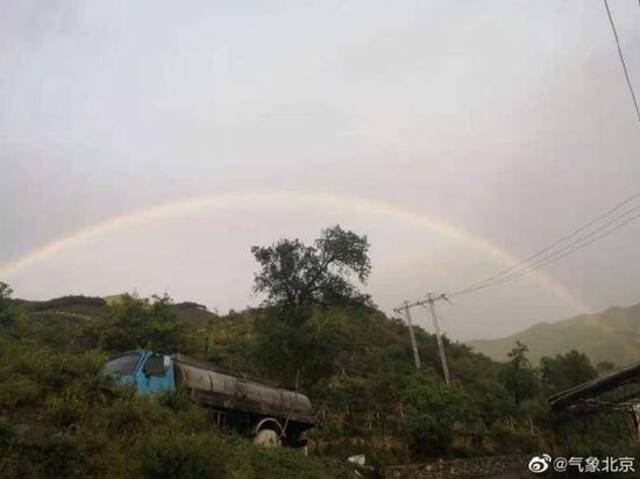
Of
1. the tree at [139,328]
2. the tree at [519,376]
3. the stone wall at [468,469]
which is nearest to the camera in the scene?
the stone wall at [468,469]

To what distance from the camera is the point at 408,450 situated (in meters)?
28.2

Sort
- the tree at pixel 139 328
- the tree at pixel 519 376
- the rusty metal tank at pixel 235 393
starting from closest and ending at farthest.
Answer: the rusty metal tank at pixel 235 393 → the tree at pixel 139 328 → the tree at pixel 519 376

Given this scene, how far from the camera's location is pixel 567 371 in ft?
187

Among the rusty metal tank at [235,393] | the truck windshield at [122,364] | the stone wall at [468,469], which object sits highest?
the truck windshield at [122,364]

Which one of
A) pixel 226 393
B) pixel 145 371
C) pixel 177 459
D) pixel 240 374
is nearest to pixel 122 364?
pixel 145 371

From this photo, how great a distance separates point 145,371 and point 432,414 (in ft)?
67.1

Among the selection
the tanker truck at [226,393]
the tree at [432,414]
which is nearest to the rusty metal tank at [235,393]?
the tanker truck at [226,393]

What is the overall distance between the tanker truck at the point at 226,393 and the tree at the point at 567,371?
145 feet

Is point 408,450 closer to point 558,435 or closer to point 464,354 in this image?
point 558,435

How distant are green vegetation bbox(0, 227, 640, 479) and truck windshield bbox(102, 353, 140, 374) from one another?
60cm

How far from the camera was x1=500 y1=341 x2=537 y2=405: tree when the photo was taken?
4919cm

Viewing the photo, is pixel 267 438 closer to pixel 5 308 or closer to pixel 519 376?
pixel 5 308

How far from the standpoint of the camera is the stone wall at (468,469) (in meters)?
22.8

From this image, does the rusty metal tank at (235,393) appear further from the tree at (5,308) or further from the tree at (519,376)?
the tree at (519,376)
